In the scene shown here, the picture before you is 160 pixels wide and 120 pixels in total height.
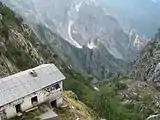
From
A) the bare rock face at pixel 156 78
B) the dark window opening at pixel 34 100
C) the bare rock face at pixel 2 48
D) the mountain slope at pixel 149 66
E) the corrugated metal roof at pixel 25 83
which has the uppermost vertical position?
the mountain slope at pixel 149 66

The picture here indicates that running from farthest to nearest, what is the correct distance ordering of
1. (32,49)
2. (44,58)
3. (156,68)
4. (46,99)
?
(156,68), (44,58), (32,49), (46,99)

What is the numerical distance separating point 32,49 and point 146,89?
31.4 meters

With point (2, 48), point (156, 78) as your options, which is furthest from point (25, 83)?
point (156, 78)

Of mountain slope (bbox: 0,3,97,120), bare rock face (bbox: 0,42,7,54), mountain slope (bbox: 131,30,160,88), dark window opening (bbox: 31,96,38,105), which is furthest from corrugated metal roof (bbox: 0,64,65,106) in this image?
mountain slope (bbox: 131,30,160,88)

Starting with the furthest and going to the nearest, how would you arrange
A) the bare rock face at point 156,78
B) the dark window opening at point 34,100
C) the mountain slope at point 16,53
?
the bare rock face at point 156,78
the mountain slope at point 16,53
the dark window opening at point 34,100

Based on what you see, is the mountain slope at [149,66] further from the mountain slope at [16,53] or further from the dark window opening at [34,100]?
the dark window opening at [34,100]

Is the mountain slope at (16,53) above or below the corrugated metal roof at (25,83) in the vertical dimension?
above

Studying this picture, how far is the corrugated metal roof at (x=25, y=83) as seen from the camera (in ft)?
152

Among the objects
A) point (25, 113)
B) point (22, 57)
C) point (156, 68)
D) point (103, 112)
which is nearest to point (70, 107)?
point (25, 113)

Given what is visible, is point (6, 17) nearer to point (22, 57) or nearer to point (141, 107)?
point (22, 57)

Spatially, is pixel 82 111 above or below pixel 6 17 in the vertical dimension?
below

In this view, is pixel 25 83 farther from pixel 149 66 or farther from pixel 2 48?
pixel 149 66

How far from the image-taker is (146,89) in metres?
102

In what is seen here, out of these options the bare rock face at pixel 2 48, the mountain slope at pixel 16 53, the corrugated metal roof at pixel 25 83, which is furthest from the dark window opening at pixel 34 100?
the bare rock face at pixel 2 48
